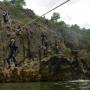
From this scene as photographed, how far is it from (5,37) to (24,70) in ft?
29.6

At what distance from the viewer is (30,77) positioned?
39438 millimetres

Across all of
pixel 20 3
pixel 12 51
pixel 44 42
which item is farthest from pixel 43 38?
pixel 20 3

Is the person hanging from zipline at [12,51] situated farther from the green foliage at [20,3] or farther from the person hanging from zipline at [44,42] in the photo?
the green foliage at [20,3]

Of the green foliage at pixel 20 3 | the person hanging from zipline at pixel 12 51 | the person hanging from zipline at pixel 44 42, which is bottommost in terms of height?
the person hanging from zipline at pixel 12 51

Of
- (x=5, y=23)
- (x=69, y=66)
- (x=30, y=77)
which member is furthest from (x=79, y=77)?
(x=5, y=23)

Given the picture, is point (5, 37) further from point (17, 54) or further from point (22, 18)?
point (22, 18)

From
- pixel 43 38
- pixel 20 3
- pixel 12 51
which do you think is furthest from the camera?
pixel 20 3

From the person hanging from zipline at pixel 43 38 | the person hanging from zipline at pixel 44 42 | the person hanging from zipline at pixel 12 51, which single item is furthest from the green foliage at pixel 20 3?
the person hanging from zipline at pixel 12 51

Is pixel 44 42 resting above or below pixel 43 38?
below

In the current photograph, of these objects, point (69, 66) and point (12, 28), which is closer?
point (69, 66)

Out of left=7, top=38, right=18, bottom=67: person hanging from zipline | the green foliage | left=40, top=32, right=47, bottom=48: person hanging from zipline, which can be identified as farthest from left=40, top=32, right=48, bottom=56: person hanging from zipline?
the green foliage

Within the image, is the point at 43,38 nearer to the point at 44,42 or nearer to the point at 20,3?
the point at 44,42

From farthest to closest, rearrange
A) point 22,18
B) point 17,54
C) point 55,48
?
point 22,18 < point 55,48 < point 17,54

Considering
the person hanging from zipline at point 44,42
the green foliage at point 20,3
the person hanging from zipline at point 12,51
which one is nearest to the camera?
the person hanging from zipline at point 12,51
